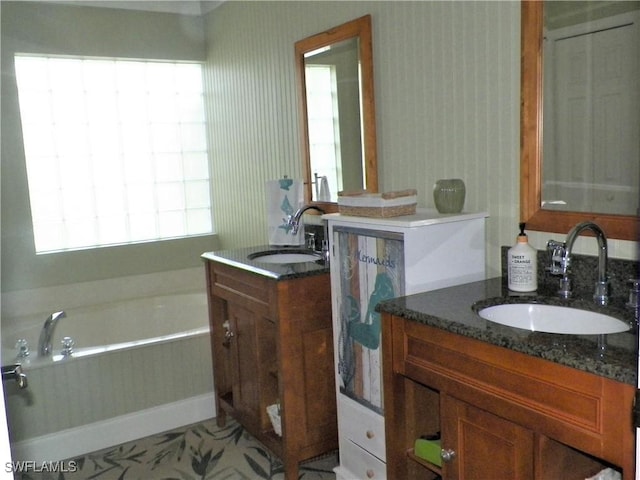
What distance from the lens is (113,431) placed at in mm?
3035

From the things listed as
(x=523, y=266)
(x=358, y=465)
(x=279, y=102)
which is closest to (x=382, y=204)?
(x=523, y=266)

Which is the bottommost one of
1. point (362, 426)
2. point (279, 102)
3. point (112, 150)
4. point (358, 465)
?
point (358, 465)

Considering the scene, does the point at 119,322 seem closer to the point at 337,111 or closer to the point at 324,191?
the point at 324,191

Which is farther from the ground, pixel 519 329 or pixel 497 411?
pixel 519 329

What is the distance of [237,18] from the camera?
149 inches

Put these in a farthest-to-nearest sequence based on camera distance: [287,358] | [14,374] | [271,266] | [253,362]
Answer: [253,362] → [271,266] → [287,358] → [14,374]

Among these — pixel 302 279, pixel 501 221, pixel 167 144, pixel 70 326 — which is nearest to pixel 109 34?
pixel 167 144

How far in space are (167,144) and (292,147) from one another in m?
1.42

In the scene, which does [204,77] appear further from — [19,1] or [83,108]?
[19,1]

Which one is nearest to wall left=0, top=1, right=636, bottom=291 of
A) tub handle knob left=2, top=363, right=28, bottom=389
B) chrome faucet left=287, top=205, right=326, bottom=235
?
chrome faucet left=287, top=205, right=326, bottom=235

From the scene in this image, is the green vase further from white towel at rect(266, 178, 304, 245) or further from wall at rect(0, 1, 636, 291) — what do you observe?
white towel at rect(266, 178, 304, 245)

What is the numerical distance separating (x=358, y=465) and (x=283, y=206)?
1.39m

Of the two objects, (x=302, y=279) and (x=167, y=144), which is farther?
(x=167, y=144)

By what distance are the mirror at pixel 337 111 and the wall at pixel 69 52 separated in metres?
1.47
